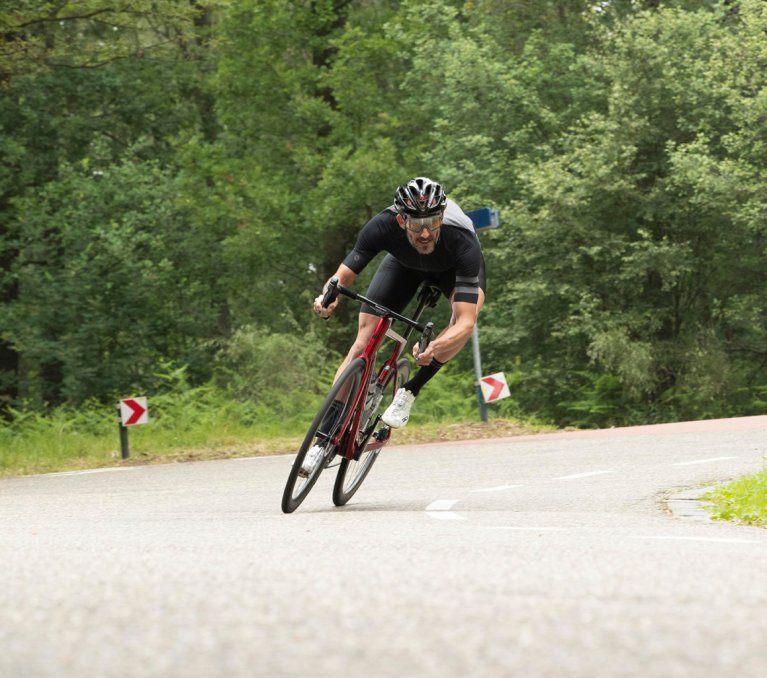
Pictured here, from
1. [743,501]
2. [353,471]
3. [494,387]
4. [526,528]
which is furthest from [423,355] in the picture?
[494,387]

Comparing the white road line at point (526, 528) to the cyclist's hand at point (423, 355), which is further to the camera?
the cyclist's hand at point (423, 355)

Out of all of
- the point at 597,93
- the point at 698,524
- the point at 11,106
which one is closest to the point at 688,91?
the point at 597,93

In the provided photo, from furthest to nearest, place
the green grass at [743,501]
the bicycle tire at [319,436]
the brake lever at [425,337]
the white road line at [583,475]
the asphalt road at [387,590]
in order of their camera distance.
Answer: the white road line at [583,475] < the brake lever at [425,337] < the bicycle tire at [319,436] < the green grass at [743,501] < the asphalt road at [387,590]

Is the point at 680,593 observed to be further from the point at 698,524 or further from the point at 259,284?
the point at 259,284

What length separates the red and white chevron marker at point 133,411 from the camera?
1631cm

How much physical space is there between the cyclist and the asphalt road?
1.05 meters

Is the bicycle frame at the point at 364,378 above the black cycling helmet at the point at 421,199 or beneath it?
beneath

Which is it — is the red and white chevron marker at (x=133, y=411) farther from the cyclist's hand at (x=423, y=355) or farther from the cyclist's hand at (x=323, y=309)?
the cyclist's hand at (x=423, y=355)

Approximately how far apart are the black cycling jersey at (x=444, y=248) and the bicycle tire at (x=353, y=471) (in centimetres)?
100

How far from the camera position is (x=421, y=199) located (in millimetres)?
8508

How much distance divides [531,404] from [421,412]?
958 cm

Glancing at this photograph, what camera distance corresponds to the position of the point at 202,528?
24.5ft

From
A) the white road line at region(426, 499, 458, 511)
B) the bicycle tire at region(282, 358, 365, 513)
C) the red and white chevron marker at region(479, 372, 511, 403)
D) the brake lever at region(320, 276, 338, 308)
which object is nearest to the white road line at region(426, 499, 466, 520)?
the white road line at region(426, 499, 458, 511)

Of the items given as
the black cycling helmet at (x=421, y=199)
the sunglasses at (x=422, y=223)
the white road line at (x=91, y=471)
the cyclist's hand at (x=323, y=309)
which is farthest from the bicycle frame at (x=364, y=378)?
the white road line at (x=91, y=471)
